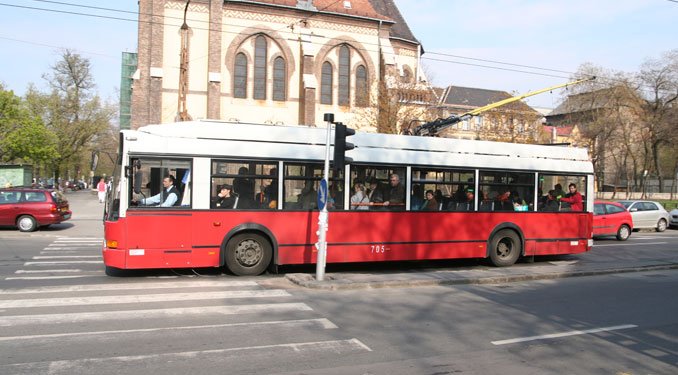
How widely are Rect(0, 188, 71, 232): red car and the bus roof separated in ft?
38.7

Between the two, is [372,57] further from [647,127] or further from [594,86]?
[647,127]

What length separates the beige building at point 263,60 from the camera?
34969 mm

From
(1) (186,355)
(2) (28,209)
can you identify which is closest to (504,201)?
(1) (186,355)

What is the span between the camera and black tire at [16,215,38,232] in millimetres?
19328

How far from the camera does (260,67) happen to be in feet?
124

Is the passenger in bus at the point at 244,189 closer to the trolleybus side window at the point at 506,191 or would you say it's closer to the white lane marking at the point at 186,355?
the white lane marking at the point at 186,355

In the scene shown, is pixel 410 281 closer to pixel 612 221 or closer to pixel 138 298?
pixel 138 298

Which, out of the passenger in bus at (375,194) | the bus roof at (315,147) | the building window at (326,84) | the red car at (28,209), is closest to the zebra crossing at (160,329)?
the bus roof at (315,147)

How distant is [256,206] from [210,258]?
1.29 metres

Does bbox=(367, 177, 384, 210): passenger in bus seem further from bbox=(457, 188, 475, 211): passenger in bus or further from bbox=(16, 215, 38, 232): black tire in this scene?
bbox=(16, 215, 38, 232): black tire

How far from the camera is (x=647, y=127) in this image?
5359 cm

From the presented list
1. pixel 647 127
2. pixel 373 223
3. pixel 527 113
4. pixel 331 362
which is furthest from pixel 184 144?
pixel 647 127

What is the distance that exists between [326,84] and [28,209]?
2418 cm

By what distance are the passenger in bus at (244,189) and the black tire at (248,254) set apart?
0.59 metres
